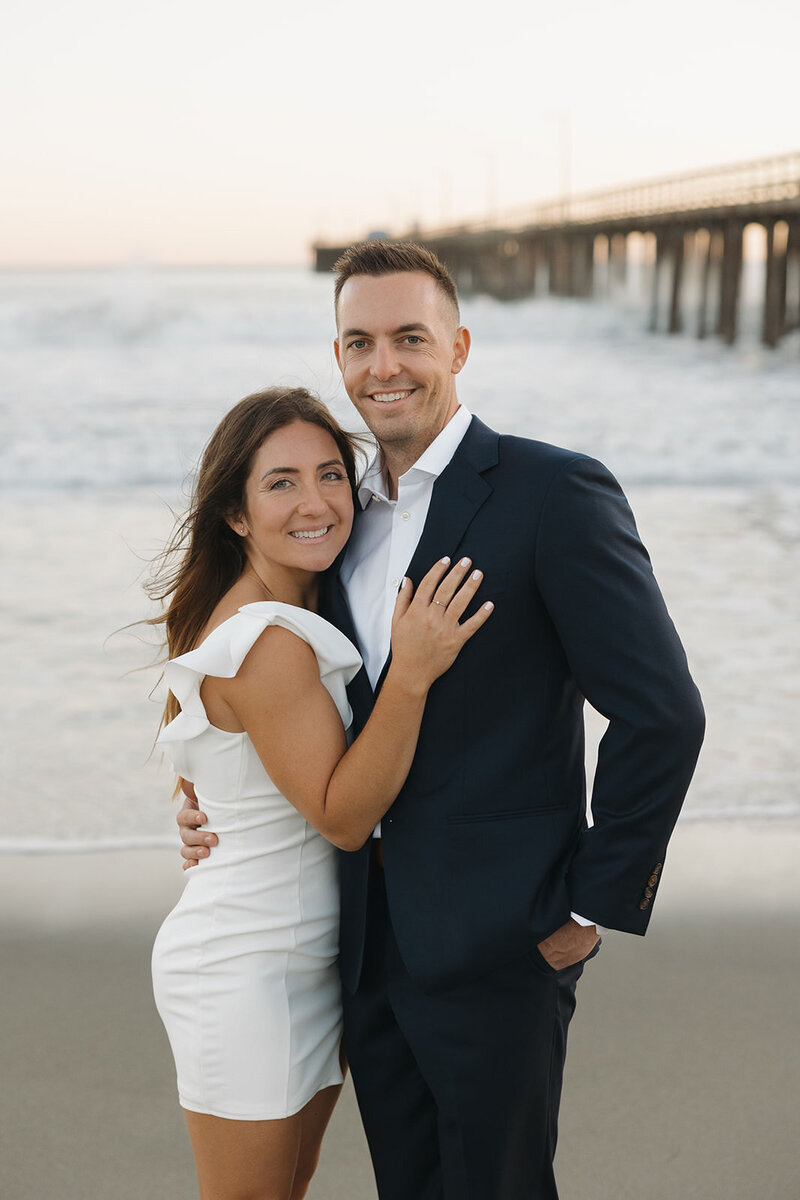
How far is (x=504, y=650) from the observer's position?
2012mm

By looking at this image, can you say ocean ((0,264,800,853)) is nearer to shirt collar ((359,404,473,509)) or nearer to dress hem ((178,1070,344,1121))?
shirt collar ((359,404,473,509))

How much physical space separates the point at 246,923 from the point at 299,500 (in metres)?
0.80

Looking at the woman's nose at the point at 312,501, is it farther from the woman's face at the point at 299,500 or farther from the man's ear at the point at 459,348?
the man's ear at the point at 459,348

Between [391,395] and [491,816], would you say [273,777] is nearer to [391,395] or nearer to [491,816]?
[491,816]

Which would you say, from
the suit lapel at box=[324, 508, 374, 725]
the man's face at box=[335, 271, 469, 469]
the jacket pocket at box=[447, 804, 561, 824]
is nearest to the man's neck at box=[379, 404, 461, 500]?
the man's face at box=[335, 271, 469, 469]

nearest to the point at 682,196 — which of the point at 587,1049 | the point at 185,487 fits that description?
the point at 185,487

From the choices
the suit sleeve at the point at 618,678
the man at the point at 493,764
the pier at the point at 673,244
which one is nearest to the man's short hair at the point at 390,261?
the man at the point at 493,764

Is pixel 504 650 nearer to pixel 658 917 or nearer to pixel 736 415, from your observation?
pixel 658 917

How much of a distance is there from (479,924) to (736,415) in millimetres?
17734

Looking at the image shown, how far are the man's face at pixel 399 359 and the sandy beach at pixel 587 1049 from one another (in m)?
1.79

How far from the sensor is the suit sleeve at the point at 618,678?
6.35 ft

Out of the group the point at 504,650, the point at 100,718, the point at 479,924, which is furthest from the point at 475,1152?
the point at 100,718

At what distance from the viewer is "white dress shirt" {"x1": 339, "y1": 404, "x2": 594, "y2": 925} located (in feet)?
6.98

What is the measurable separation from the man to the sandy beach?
715 mm
